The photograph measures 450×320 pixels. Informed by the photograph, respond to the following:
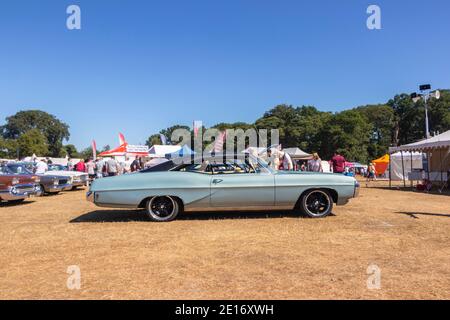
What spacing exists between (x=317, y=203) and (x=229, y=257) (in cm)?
320

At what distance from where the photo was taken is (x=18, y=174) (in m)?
10.5

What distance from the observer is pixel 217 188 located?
6543mm

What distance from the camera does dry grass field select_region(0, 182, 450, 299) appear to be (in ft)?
10.6

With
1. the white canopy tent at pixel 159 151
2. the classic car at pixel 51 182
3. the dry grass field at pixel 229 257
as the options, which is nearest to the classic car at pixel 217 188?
the dry grass field at pixel 229 257

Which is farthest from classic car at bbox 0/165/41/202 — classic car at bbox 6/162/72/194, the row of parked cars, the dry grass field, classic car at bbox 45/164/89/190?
classic car at bbox 45/164/89/190

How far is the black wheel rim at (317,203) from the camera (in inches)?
272

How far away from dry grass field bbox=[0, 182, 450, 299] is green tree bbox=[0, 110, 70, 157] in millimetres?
125801

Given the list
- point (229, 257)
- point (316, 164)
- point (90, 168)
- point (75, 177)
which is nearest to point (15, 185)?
point (75, 177)

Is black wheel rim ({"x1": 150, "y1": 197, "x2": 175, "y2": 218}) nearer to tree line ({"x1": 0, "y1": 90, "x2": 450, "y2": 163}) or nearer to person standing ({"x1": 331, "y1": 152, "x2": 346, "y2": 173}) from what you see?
person standing ({"x1": 331, "y1": 152, "x2": 346, "y2": 173})

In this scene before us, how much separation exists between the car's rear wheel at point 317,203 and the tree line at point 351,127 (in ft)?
175

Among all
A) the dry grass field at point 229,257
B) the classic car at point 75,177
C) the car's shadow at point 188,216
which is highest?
the classic car at point 75,177

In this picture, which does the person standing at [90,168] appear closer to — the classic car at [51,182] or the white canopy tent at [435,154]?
the classic car at [51,182]

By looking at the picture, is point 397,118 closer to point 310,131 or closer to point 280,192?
point 310,131

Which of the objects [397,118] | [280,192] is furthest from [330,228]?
[397,118]
